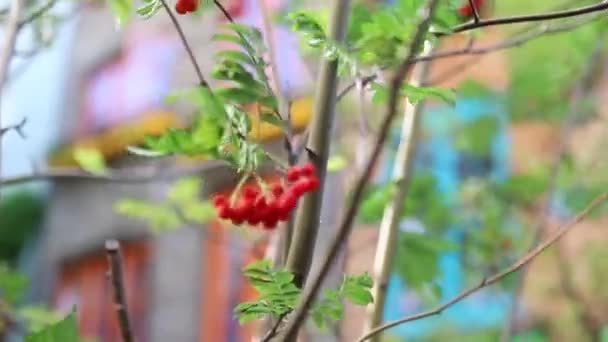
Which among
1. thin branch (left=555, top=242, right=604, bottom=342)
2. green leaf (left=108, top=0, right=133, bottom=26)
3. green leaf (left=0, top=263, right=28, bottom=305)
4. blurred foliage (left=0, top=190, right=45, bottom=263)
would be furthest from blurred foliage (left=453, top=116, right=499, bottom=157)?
blurred foliage (left=0, top=190, right=45, bottom=263)

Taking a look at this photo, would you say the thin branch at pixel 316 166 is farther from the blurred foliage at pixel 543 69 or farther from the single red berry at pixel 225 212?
the blurred foliage at pixel 543 69

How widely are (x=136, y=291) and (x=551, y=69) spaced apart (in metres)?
2.54

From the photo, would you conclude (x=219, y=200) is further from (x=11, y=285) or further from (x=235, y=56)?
(x=11, y=285)

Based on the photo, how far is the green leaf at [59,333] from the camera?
802 millimetres

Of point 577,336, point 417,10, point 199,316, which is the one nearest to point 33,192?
point 199,316

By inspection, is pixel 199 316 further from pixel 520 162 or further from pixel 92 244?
pixel 520 162

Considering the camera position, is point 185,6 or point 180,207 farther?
point 180,207

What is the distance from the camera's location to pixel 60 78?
5621mm

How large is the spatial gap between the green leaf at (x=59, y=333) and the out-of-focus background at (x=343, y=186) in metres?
0.23

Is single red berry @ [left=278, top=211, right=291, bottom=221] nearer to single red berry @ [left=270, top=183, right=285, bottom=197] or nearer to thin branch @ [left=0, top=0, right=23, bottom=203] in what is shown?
single red berry @ [left=270, top=183, right=285, bottom=197]

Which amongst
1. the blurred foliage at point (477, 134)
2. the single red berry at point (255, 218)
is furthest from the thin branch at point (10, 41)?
the blurred foliage at point (477, 134)

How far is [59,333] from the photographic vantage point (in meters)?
0.80

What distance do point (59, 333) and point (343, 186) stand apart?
2488 mm

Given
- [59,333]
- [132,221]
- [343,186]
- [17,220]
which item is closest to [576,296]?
[343,186]
